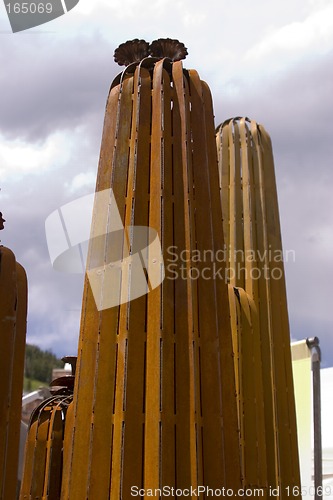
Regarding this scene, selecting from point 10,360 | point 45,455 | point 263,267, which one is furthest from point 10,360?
point 263,267

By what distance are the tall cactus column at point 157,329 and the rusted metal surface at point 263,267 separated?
2.53 m

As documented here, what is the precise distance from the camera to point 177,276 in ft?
19.1

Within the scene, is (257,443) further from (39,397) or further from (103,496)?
(39,397)

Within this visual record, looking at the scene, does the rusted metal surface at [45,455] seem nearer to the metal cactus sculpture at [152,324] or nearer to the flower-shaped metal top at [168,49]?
the metal cactus sculpture at [152,324]

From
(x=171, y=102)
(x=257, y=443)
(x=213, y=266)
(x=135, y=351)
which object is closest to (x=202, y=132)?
(x=171, y=102)

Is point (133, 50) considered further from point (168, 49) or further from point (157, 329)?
point (157, 329)

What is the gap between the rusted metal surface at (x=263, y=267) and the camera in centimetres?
900

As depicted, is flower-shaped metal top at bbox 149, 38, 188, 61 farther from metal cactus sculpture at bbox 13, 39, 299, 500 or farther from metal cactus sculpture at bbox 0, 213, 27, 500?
metal cactus sculpture at bbox 0, 213, 27, 500

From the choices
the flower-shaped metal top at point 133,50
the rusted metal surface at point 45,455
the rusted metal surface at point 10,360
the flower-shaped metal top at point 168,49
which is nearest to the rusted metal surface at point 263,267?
the rusted metal surface at point 45,455

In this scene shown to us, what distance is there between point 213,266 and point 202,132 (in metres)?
1.57

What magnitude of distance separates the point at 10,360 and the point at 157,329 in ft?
5.03

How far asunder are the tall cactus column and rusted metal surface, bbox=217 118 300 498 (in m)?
2.53

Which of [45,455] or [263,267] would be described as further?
[263,267]

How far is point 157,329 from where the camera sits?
217 inches
